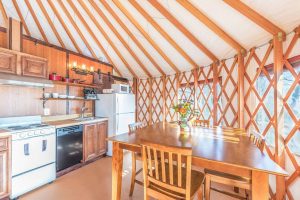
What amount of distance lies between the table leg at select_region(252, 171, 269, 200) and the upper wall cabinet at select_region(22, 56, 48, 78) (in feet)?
10.5

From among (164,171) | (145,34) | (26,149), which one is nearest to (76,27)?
(145,34)

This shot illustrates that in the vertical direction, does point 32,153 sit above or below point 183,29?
below

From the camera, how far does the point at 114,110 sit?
12.9 ft

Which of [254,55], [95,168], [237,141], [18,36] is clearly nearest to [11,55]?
[18,36]

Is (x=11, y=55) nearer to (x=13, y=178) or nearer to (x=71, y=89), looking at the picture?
(x=71, y=89)

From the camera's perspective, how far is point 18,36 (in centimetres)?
261

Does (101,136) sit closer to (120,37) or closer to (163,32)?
(120,37)

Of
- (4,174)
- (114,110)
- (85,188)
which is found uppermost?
(114,110)

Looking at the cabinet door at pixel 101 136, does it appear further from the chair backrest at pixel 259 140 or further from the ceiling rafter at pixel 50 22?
the chair backrest at pixel 259 140

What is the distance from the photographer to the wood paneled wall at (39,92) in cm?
268

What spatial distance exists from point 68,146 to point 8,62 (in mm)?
1620

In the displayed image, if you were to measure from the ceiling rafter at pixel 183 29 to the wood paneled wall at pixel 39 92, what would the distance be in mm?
2337

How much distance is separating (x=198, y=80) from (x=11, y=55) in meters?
3.80

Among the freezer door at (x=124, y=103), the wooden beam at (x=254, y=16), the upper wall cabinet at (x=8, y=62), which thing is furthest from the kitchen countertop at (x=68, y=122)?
the wooden beam at (x=254, y=16)
